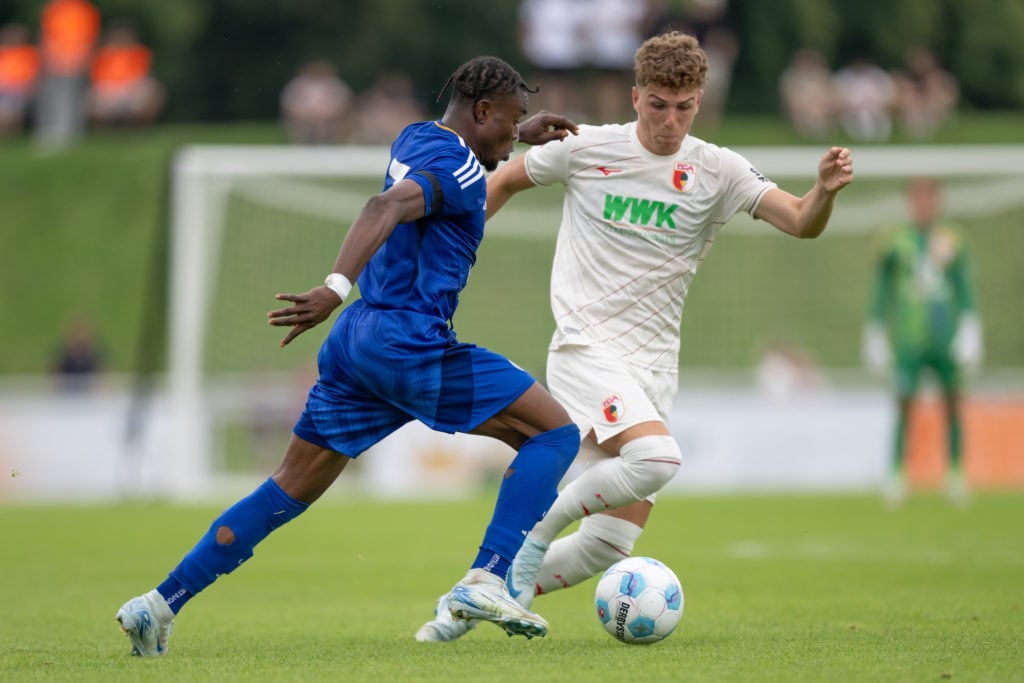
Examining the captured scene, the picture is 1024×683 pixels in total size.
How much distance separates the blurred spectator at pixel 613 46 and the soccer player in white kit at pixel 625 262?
14.5 m

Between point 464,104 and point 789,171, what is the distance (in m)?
11.3

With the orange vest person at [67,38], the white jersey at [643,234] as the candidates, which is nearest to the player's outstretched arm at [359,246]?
the white jersey at [643,234]

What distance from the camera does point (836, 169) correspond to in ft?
20.5

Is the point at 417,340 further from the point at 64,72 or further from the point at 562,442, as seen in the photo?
the point at 64,72

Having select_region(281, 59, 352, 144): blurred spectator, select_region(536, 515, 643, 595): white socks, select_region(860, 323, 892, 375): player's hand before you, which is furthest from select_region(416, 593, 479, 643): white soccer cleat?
select_region(281, 59, 352, 144): blurred spectator

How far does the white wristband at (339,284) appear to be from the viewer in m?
5.23

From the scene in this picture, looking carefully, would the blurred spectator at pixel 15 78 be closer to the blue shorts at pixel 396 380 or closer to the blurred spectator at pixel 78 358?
the blurred spectator at pixel 78 358

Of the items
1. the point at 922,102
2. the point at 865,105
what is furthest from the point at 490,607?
the point at 922,102

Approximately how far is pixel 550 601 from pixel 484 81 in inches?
137

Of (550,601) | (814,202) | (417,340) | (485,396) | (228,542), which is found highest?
(814,202)

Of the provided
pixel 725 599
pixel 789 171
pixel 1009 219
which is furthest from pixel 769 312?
pixel 725 599

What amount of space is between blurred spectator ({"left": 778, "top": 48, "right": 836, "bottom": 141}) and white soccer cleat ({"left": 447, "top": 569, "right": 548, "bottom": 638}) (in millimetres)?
21987

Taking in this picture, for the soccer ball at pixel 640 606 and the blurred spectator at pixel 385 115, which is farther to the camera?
the blurred spectator at pixel 385 115

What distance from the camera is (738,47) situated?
32.7 m
